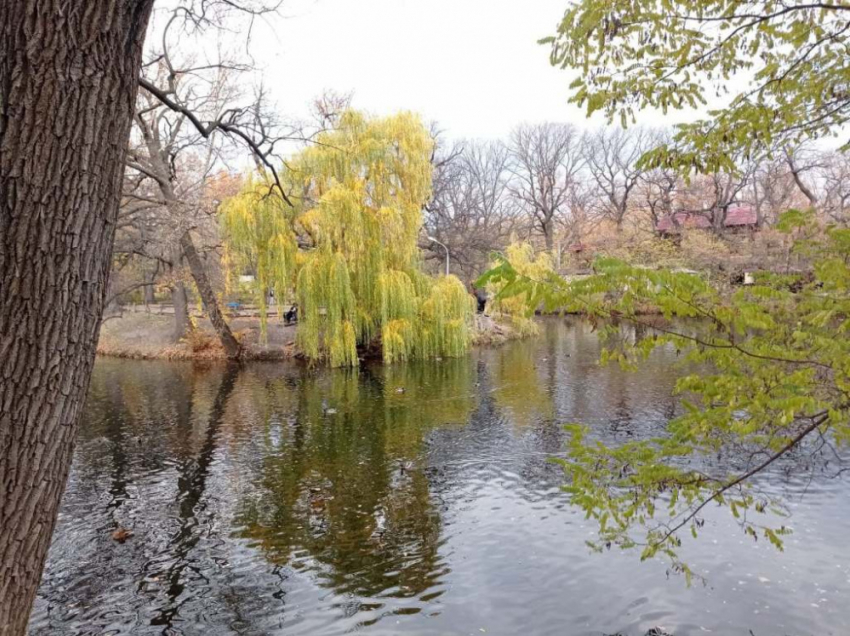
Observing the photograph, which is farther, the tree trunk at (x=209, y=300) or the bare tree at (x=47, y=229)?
the tree trunk at (x=209, y=300)

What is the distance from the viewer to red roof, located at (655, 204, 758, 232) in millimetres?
32094

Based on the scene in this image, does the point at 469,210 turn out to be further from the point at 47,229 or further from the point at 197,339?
the point at 47,229

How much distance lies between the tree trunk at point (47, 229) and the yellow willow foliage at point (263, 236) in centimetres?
1413

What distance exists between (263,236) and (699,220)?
92.3 feet

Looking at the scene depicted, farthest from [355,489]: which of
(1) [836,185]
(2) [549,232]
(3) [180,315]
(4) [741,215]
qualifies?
(4) [741,215]

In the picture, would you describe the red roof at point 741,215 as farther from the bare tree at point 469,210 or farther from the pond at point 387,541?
the pond at point 387,541

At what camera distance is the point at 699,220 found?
3472cm

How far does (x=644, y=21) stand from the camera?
3.22 meters

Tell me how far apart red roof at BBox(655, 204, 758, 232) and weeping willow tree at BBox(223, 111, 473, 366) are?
19137mm

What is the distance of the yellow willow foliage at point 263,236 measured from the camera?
1556 centimetres

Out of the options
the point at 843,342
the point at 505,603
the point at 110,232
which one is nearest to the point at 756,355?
the point at 843,342

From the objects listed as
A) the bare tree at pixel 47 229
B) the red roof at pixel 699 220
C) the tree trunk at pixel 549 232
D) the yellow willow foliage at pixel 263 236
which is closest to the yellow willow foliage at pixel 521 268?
the yellow willow foliage at pixel 263 236

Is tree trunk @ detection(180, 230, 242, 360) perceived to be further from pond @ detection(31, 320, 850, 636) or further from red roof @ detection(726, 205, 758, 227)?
red roof @ detection(726, 205, 758, 227)

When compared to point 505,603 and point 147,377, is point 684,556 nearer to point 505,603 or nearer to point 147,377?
point 505,603
